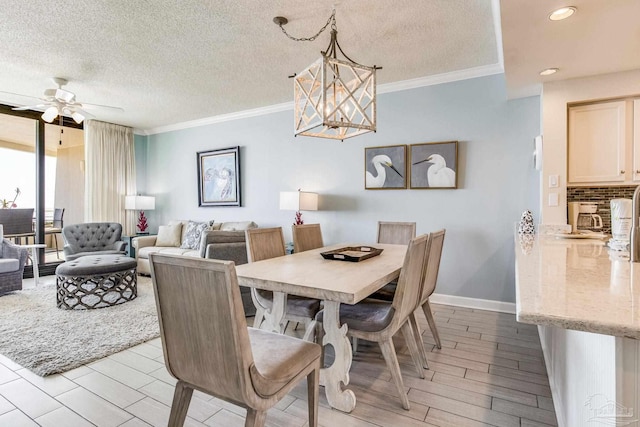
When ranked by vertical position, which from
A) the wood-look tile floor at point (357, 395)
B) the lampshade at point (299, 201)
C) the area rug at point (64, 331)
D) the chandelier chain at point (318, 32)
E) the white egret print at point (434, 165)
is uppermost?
the chandelier chain at point (318, 32)

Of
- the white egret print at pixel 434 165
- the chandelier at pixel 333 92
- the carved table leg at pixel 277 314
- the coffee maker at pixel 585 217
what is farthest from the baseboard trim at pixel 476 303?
the chandelier at pixel 333 92

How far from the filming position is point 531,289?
3.45 ft

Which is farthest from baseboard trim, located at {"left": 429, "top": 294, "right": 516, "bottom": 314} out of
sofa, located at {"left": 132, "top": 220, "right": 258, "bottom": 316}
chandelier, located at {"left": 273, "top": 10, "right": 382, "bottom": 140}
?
chandelier, located at {"left": 273, "top": 10, "right": 382, "bottom": 140}

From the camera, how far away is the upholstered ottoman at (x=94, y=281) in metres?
3.51

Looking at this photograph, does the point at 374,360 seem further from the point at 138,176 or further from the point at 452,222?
the point at 138,176

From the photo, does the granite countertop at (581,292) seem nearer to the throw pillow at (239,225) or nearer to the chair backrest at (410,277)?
the chair backrest at (410,277)

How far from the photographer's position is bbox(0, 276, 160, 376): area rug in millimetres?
2414

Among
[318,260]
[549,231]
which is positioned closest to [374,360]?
[318,260]

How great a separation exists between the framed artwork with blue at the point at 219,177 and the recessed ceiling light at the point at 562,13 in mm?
4326

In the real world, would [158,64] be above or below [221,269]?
above

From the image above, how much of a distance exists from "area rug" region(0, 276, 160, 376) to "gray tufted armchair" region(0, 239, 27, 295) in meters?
0.15

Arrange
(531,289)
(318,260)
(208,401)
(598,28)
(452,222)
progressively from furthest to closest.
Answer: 1. (452,222)
2. (318,260)
3. (598,28)
4. (208,401)
5. (531,289)

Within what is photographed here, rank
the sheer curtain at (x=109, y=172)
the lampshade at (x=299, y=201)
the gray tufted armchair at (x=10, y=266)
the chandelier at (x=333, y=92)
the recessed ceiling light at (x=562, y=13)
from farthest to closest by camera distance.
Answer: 1. the sheer curtain at (x=109, y=172)
2. the lampshade at (x=299, y=201)
3. the gray tufted armchair at (x=10, y=266)
4. the chandelier at (x=333, y=92)
5. the recessed ceiling light at (x=562, y=13)

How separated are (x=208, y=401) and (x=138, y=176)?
5.68 m
